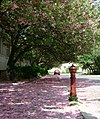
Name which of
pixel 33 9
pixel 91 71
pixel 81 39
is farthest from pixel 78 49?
pixel 91 71

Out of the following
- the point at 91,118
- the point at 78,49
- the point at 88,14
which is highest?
the point at 88,14

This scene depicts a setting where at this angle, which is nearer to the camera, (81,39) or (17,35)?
(81,39)

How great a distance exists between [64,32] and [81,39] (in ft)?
9.13

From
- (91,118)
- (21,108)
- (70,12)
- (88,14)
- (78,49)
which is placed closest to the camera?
(91,118)

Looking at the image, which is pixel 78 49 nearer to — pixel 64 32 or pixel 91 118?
pixel 64 32

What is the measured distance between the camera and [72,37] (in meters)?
19.2

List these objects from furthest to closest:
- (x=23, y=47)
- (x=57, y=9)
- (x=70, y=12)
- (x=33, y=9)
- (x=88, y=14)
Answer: (x=23, y=47) < (x=88, y=14) < (x=70, y=12) < (x=57, y=9) < (x=33, y=9)

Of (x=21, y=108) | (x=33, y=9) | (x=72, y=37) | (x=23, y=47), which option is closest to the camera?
(x=21, y=108)

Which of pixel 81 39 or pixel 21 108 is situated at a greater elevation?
pixel 81 39

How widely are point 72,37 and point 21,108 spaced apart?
10.6 meters

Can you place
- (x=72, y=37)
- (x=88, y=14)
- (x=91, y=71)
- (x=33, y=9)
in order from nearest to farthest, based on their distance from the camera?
1. (x=33, y=9)
2. (x=88, y=14)
3. (x=72, y=37)
4. (x=91, y=71)

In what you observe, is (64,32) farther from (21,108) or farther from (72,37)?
(21,108)

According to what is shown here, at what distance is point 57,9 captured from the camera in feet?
44.2

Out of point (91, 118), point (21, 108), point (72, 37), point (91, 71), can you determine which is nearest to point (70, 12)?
point (72, 37)
